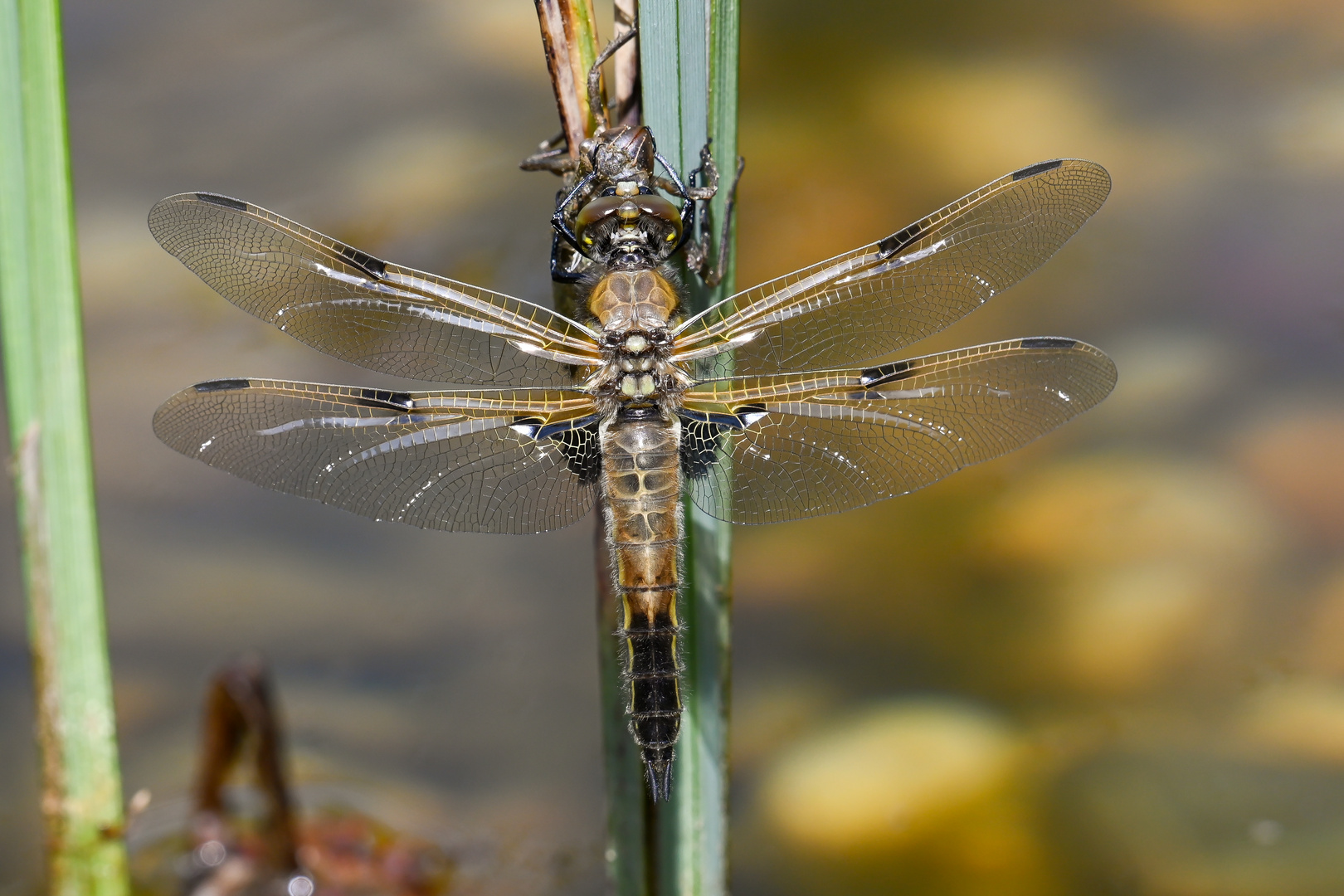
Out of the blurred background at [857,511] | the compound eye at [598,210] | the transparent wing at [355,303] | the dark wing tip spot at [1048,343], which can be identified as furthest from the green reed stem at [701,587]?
the blurred background at [857,511]

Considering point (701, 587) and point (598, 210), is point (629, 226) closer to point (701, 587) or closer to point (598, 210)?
point (598, 210)

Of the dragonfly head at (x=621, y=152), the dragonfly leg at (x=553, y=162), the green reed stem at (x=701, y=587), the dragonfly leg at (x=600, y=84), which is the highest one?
the dragonfly leg at (x=553, y=162)

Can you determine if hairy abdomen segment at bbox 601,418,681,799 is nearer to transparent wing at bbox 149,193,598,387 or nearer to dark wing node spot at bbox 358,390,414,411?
transparent wing at bbox 149,193,598,387

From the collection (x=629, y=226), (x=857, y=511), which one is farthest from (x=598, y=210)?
(x=857, y=511)

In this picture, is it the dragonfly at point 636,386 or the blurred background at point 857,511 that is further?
the blurred background at point 857,511

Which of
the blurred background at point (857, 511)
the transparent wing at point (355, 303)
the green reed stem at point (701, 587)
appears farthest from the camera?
the blurred background at point (857, 511)

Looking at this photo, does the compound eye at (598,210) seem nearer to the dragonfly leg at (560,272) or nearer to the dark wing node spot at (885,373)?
the dragonfly leg at (560,272)
